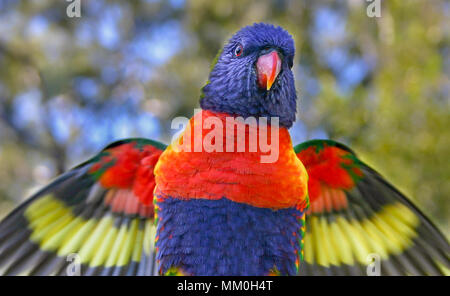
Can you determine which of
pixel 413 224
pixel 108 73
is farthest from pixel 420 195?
pixel 108 73

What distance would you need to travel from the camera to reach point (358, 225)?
1.99 m

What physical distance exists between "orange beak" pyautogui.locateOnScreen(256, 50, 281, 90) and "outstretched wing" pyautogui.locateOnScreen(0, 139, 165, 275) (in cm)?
59

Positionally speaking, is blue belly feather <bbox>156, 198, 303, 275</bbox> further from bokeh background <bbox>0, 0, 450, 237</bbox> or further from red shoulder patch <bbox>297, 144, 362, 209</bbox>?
bokeh background <bbox>0, 0, 450, 237</bbox>

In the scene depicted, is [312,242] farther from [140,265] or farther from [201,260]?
[140,265]

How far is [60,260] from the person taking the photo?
1.87 metres

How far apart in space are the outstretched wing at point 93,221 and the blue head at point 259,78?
1.45 ft

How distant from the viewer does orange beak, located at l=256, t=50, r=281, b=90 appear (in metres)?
1.55

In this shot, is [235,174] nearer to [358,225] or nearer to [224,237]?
[224,237]

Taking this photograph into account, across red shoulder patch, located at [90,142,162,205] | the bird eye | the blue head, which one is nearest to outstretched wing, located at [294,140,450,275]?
the blue head

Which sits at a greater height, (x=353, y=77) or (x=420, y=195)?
(x=353, y=77)

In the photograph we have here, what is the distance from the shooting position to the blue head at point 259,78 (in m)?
1.59
